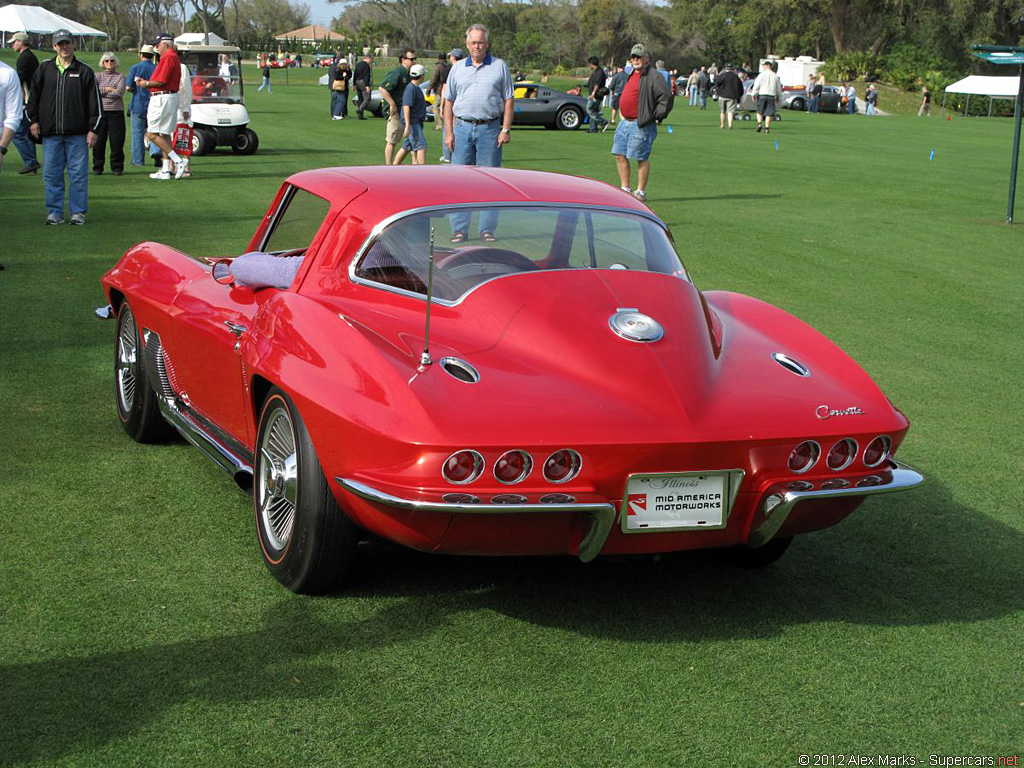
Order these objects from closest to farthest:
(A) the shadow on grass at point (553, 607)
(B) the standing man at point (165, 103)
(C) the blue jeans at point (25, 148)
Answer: (A) the shadow on grass at point (553, 607) → (B) the standing man at point (165, 103) → (C) the blue jeans at point (25, 148)

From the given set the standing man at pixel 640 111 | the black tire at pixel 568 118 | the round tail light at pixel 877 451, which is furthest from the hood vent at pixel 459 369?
the black tire at pixel 568 118

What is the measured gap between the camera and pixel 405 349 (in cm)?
413

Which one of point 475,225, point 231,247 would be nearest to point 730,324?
point 475,225

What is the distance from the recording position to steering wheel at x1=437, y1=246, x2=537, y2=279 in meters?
4.73

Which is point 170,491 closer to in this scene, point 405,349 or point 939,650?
point 405,349

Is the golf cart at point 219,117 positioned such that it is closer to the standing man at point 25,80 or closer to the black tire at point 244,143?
the black tire at point 244,143

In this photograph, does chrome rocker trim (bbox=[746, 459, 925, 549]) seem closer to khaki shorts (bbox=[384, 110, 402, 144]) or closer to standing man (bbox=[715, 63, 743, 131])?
khaki shorts (bbox=[384, 110, 402, 144])

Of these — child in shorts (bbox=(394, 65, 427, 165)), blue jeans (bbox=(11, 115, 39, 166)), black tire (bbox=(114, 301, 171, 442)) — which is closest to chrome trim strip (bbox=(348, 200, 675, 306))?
black tire (bbox=(114, 301, 171, 442))

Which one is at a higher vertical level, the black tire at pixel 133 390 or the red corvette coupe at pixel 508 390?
the red corvette coupe at pixel 508 390

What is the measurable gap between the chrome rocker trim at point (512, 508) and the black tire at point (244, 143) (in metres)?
19.8

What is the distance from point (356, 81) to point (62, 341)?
1092 inches

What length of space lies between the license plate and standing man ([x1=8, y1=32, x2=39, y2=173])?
15449 mm

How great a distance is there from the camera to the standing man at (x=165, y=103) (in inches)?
674

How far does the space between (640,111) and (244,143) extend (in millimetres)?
9898
